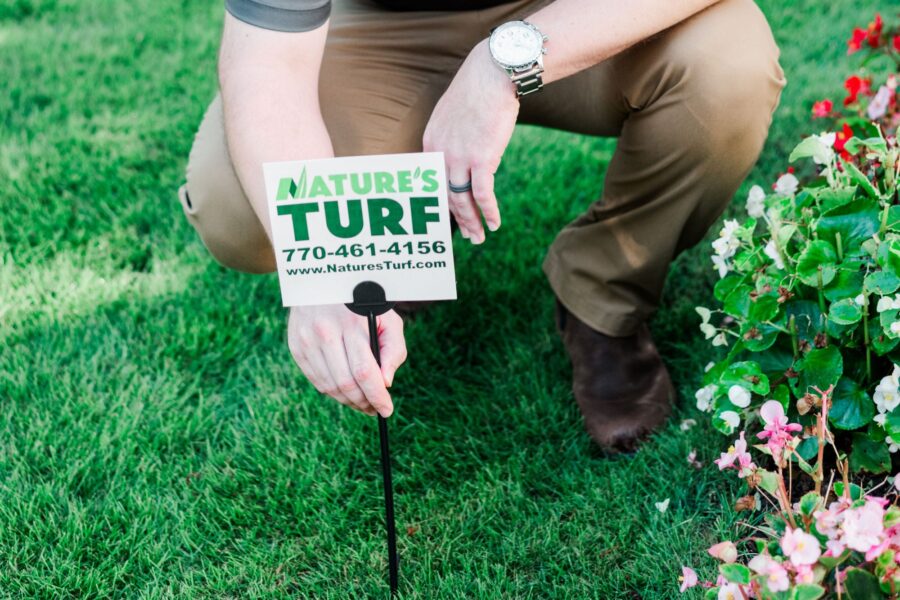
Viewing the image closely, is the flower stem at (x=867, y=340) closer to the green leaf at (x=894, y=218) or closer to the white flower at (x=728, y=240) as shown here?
the green leaf at (x=894, y=218)

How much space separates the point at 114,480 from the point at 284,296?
661 millimetres

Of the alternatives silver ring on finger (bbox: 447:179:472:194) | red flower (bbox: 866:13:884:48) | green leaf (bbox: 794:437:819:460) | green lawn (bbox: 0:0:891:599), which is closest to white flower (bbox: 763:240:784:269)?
green leaf (bbox: 794:437:819:460)

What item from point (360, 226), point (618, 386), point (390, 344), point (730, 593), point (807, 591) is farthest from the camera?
point (618, 386)

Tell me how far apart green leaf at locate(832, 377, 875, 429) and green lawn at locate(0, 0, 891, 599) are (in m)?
0.24

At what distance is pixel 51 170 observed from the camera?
249 centimetres

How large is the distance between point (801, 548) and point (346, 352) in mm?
625

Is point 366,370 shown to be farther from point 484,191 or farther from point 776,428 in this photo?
point 776,428

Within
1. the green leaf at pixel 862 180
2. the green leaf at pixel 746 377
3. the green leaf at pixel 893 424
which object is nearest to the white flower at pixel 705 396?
the green leaf at pixel 746 377

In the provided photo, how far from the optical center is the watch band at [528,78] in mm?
1336

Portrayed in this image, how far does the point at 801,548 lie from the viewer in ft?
3.15

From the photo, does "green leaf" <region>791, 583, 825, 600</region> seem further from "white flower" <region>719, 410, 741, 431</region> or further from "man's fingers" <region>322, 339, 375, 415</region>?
"man's fingers" <region>322, 339, 375, 415</region>

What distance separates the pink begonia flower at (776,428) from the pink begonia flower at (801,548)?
169 millimetres

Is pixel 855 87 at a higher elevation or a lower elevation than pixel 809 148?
lower

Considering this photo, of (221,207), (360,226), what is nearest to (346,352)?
(360,226)
